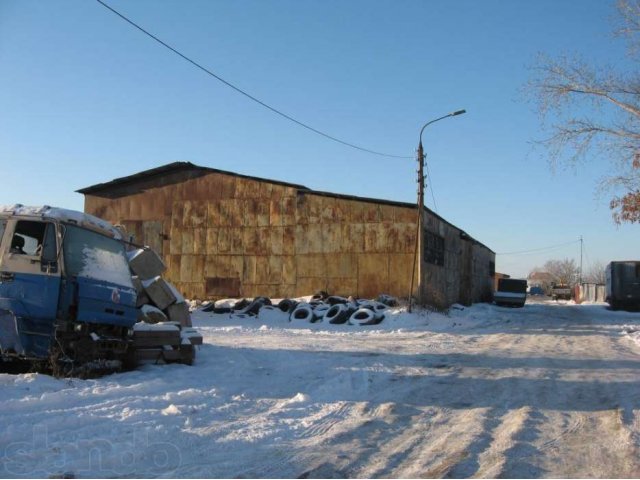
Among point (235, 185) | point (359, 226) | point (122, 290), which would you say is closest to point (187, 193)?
point (235, 185)

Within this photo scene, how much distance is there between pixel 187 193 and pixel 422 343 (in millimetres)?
19360

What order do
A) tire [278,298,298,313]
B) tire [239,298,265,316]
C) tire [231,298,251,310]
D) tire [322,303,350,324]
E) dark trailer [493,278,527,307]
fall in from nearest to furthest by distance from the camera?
tire [322,303,350,324]
tire [239,298,265,316]
tire [278,298,298,313]
tire [231,298,251,310]
dark trailer [493,278,527,307]

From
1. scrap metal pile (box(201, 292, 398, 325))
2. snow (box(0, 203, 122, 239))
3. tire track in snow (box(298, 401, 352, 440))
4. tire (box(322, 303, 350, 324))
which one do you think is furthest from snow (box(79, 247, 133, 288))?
scrap metal pile (box(201, 292, 398, 325))

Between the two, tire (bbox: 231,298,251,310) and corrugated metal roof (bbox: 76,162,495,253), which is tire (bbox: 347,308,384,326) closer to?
tire (bbox: 231,298,251,310)

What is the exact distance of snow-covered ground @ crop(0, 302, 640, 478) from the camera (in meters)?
4.86

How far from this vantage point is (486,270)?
51.1 m

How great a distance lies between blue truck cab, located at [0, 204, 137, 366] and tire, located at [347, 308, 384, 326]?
13.5 meters

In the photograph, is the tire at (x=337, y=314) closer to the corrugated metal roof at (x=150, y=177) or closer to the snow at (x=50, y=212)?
the corrugated metal roof at (x=150, y=177)

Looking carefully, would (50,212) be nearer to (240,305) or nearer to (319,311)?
(319,311)

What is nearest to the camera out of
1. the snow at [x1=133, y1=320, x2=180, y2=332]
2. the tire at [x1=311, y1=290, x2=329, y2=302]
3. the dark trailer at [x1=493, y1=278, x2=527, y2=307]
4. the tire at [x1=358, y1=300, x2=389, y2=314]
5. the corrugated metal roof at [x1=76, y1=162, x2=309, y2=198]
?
the snow at [x1=133, y1=320, x2=180, y2=332]

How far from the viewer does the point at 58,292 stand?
25.5ft

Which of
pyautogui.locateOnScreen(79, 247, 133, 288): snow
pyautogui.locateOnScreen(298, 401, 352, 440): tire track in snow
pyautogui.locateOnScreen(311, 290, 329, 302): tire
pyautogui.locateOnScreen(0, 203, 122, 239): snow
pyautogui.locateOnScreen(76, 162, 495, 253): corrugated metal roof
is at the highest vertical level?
pyautogui.locateOnScreen(76, 162, 495, 253): corrugated metal roof

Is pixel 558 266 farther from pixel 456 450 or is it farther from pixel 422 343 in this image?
pixel 456 450

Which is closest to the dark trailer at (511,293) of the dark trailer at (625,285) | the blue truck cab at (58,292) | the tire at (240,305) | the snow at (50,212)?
the dark trailer at (625,285)
